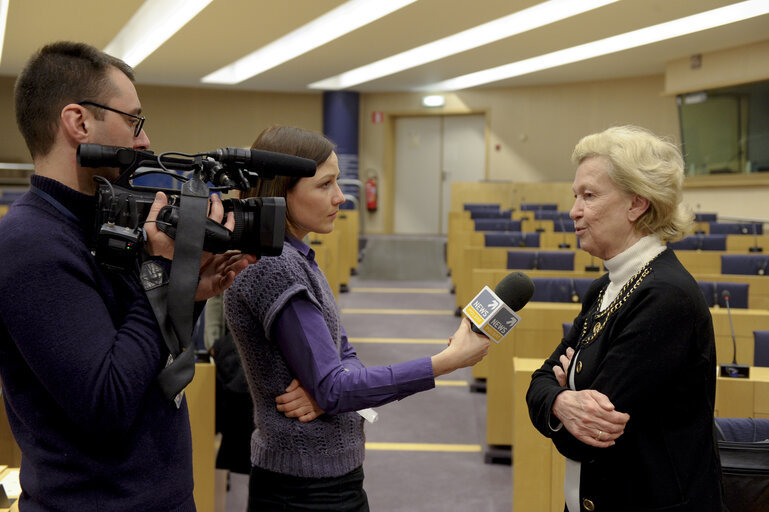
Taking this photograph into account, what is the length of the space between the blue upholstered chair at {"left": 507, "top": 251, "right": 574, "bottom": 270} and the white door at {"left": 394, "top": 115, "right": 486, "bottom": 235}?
31.8ft

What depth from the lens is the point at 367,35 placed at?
34.1ft

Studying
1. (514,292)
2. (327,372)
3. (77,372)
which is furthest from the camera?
(514,292)

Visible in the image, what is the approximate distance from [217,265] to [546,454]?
2019mm

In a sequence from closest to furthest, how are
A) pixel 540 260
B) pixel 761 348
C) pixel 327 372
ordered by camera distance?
pixel 327 372 < pixel 761 348 < pixel 540 260

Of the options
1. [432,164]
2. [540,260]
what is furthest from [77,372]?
[432,164]

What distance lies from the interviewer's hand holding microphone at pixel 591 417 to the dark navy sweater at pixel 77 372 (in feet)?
2.55

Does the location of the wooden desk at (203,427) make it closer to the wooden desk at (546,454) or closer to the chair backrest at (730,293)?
the wooden desk at (546,454)

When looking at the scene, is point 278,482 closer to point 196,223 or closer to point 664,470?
point 196,223

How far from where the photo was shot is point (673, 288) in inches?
57.4

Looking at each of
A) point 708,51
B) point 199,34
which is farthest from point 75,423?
point 708,51

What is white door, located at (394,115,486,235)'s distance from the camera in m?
15.6

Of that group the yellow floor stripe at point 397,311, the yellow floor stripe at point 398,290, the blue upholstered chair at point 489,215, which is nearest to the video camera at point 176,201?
the yellow floor stripe at point 397,311

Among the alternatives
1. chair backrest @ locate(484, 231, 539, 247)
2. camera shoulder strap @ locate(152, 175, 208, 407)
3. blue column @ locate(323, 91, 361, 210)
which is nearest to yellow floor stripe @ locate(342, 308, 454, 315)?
chair backrest @ locate(484, 231, 539, 247)

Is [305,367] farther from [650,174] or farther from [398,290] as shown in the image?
[398,290]
